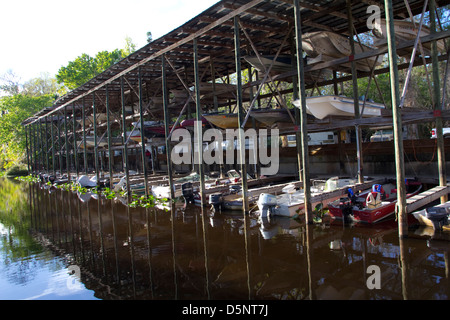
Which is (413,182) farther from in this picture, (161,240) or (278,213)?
(161,240)

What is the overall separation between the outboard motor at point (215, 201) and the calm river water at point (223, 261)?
88cm

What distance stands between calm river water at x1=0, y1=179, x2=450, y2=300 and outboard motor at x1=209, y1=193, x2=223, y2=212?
885 mm

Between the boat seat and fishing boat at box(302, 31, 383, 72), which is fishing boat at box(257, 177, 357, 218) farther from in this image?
fishing boat at box(302, 31, 383, 72)

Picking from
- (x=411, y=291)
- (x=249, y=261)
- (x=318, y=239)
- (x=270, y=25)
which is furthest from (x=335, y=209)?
(x=270, y=25)

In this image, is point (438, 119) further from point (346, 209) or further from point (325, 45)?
point (325, 45)

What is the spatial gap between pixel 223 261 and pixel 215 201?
526cm

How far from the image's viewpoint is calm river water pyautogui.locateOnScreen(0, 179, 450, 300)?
18.3ft

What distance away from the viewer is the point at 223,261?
7.23 m

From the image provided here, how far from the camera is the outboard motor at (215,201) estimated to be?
1245 cm

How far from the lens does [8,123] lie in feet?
138

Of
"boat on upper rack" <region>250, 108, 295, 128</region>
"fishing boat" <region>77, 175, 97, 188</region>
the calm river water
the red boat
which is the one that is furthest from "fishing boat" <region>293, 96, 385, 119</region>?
"fishing boat" <region>77, 175, 97, 188</region>

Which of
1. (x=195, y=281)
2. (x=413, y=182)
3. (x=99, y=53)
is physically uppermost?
(x=99, y=53)

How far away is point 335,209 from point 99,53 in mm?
38220

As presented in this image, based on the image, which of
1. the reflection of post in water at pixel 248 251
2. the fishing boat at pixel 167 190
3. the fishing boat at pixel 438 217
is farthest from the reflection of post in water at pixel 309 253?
the fishing boat at pixel 167 190
